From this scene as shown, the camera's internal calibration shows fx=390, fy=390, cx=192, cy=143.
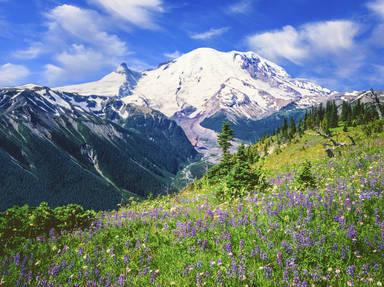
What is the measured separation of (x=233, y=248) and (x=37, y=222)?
5.97 meters

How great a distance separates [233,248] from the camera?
8.31 metres

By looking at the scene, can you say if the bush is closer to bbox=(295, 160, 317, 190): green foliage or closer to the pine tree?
bbox=(295, 160, 317, 190): green foliage

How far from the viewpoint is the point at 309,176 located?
13188 millimetres

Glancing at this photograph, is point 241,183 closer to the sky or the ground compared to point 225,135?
closer to the ground

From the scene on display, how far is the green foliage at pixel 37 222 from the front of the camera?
1035cm

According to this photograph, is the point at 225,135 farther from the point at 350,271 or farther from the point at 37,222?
the point at 350,271

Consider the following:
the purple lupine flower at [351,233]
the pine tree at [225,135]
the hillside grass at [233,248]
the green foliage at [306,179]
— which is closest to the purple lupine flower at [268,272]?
the hillside grass at [233,248]

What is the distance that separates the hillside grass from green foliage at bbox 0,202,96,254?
545 mm

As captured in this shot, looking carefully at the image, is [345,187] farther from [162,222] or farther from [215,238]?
[162,222]

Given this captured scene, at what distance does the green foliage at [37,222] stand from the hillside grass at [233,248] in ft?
1.79

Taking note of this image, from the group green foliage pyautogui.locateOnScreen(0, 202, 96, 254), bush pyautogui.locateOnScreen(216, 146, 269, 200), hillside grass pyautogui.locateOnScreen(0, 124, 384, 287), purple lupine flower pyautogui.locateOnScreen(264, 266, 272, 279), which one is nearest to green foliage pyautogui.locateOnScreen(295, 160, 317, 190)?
bush pyautogui.locateOnScreen(216, 146, 269, 200)

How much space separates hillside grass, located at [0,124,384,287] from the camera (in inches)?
271

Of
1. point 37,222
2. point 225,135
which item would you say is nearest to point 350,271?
point 37,222

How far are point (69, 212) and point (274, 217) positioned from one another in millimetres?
6066
